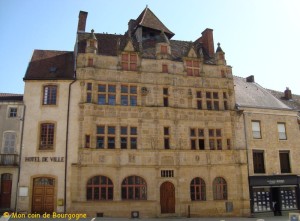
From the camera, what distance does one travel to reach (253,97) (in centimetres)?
2780

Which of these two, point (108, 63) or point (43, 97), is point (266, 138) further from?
point (43, 97)

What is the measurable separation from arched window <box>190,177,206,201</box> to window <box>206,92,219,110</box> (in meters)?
5.66

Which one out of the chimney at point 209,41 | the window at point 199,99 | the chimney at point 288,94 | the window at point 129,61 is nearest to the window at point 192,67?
the window at point 199,99

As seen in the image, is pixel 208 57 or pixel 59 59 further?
pixel 208 57

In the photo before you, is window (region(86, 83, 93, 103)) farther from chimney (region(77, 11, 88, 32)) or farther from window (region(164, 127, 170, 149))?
chimney (region(77, 11, 88, 32))

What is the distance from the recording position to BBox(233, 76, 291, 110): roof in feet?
87.5

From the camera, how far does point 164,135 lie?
23.3 metres

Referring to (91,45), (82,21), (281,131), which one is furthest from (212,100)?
(82,21)

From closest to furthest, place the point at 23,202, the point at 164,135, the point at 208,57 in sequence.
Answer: the point at 23,202, the point at 164,135, the point at 208,57

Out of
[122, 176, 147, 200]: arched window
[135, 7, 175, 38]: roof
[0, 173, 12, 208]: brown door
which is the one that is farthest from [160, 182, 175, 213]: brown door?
[135, 7, 175, 38]: roof

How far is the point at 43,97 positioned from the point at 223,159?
1368 centimetres

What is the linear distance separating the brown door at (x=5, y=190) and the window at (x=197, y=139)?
41.7 feet

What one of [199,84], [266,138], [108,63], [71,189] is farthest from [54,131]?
[266,138]

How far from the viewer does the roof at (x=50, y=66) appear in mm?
22603
